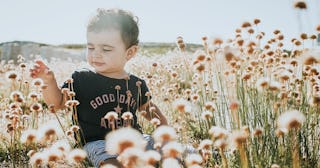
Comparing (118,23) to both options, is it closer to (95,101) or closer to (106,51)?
(106,51)

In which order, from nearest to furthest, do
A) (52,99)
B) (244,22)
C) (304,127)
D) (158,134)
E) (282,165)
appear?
(158,134)
(282,165)
(244,22)
(304,127)
(52,99)

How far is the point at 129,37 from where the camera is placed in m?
2.84

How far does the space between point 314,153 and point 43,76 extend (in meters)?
1.69

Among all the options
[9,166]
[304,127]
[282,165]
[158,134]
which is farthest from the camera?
[9,166]

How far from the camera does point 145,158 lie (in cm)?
101

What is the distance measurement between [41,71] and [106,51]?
47cm

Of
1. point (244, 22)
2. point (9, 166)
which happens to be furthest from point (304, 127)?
point (9, 166)

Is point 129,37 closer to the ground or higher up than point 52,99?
higher up

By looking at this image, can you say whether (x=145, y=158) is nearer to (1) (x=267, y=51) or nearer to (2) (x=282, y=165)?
(2) (x=282, y=165)

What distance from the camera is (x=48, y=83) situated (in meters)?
2.42

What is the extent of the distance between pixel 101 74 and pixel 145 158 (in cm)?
181

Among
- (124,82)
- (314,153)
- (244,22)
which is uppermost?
(244,22)

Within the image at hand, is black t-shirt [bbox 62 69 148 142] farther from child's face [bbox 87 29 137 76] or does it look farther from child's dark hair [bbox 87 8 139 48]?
child's dark hair [bbox 87 8 139 48]

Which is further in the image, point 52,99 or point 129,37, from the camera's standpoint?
point 129,37
